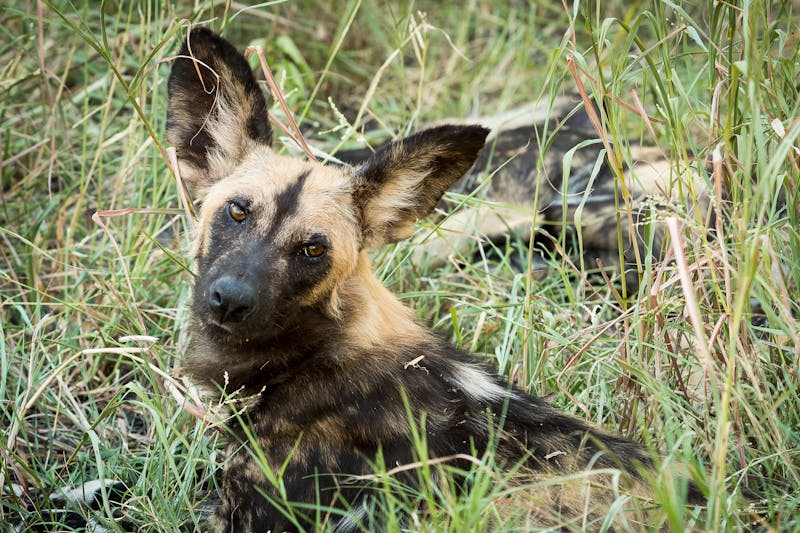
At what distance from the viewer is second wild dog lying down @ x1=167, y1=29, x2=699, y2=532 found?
10.1ft

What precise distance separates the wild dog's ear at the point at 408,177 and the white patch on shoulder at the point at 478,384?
670mm

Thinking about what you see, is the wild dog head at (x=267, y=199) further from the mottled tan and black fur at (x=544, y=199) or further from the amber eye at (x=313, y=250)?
the mottled tan and black fur at (x=544, y=199)

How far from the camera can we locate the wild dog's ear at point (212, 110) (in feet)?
11.6

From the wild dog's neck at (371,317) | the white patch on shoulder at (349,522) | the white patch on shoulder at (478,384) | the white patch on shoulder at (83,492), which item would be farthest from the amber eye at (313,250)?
the white patch on shoulder at (83,492)

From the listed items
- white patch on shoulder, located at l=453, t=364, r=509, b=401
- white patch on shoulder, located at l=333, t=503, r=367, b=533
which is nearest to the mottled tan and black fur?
white patch on shoulder, located at l=453, t=364, r=509, b=401

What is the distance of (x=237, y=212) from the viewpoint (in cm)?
338

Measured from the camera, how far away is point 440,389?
128 inches

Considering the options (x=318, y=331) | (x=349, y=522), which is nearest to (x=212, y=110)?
(x=318, y=331)

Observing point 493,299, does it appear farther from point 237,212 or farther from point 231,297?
point 231,297

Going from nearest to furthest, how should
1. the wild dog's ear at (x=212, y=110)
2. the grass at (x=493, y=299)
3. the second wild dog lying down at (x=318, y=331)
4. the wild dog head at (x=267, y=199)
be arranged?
the grass at (x=493, y=299)
the second wild dog lying down at (x=318, y=331)
the wild dog head at (x=267, y=199)
the wild dog's ear at (x=212, y=110)

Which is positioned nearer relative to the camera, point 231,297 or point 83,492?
point 231,297

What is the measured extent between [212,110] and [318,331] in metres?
1.05

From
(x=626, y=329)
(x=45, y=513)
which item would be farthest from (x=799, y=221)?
(x=45, y=513)

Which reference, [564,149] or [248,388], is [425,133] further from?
[564,149]
